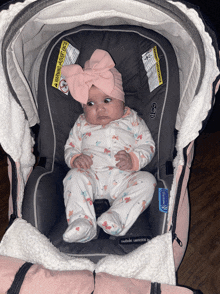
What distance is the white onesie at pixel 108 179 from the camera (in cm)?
113

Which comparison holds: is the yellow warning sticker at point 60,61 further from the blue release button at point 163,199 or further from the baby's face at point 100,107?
the blue release button at point 163,199

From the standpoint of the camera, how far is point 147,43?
1.38 meters

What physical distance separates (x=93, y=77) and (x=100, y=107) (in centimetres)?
15

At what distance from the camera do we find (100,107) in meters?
1.41

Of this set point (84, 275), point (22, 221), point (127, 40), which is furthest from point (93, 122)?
point (84, 275)

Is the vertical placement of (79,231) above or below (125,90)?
below

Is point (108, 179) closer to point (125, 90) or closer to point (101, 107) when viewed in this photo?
point (101, 107)

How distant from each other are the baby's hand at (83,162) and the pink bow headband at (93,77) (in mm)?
273

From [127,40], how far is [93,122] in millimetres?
441

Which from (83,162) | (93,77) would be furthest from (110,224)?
(93,77)

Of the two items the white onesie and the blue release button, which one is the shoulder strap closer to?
the white onesie

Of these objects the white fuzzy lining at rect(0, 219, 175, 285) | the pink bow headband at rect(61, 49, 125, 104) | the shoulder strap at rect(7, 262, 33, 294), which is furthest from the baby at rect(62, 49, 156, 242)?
the shoulder strap at rect(7, 262, 33, 294)

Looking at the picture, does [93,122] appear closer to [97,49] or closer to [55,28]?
[97,49]

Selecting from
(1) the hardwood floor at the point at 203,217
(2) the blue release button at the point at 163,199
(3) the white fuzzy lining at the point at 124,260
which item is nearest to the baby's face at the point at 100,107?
(2) the blue release button at the point at 163,199
